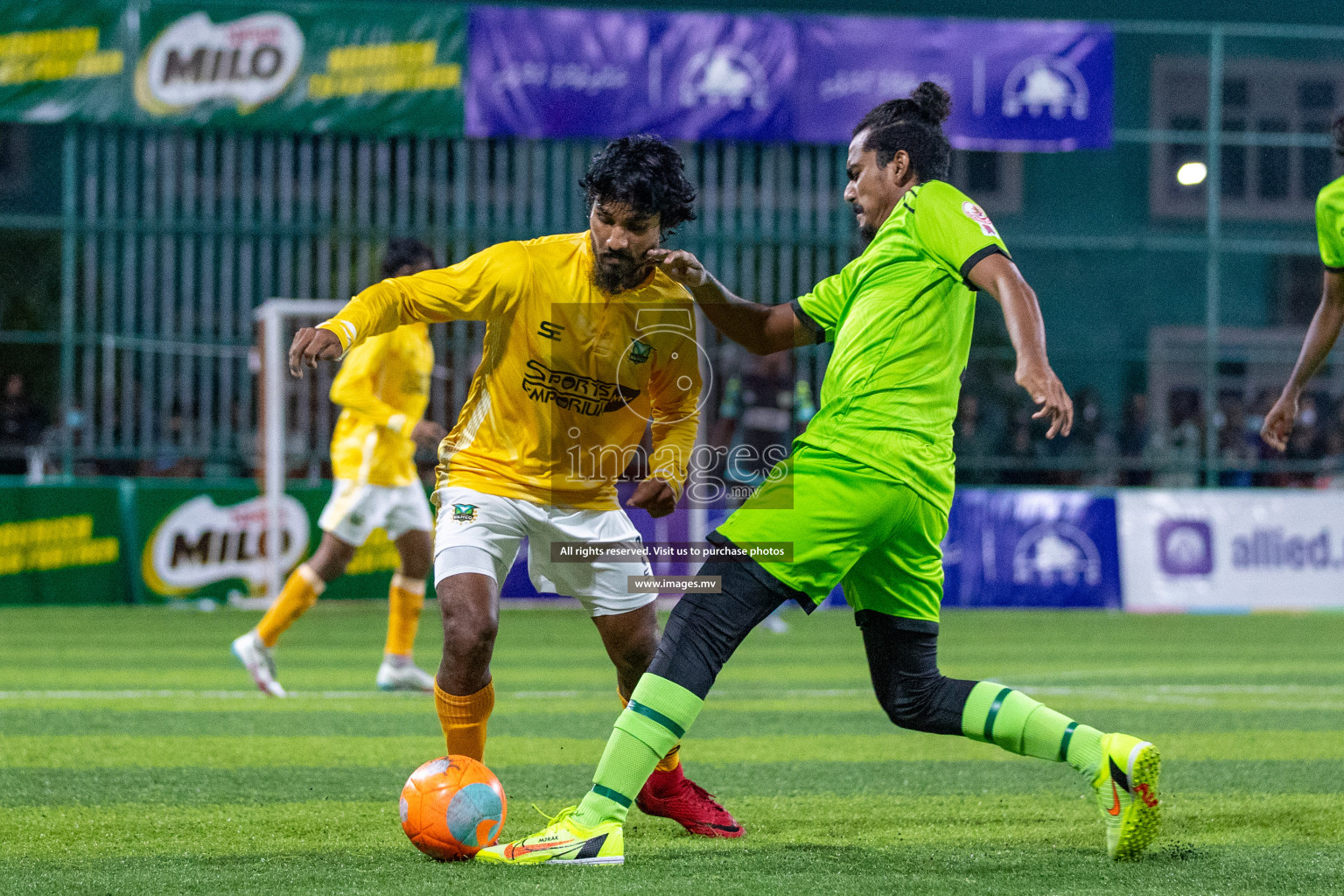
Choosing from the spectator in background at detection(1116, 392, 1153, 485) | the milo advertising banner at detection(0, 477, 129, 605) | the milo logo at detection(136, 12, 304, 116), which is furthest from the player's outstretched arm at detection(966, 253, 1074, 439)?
the spectator in background at detection(1116, 392, 1153, 485)

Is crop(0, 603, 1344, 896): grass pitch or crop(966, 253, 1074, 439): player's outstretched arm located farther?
crop(0, 603, 1344, 896): grass pitch

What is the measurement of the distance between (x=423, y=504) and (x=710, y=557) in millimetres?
4811

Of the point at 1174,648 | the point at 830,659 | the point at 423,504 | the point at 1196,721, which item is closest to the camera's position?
the point at 1196,721

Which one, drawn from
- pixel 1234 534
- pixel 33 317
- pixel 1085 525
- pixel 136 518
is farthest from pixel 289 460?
pixel 1234 534

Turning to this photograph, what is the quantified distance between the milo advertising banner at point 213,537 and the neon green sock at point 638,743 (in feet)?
36.7

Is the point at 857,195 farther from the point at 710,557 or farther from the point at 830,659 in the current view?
the point at 830,659

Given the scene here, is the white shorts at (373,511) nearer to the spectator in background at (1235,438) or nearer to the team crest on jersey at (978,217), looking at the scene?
the team crest on jersey at (978,217)

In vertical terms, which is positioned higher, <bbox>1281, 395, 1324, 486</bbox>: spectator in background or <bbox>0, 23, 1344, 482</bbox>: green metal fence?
<bbox>0, 23, 1344, 482</bbox>: green metal fence

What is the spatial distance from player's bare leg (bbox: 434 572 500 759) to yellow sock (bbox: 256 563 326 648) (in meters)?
3.95

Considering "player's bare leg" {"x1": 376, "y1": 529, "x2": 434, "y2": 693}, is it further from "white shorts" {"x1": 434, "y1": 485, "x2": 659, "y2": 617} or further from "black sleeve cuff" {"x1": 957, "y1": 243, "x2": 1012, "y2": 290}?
"black sleeve cuff" {"x1": 957, "y1": 243, "x2": 1012, "y2": 290}

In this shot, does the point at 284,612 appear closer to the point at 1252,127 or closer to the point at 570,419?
the point at 570,419

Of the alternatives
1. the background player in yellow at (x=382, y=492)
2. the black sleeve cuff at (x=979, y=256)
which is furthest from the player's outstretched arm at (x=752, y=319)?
the background player in yellow at (x=382, y=492)

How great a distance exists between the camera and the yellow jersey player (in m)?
4.48

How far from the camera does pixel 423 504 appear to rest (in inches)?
339
